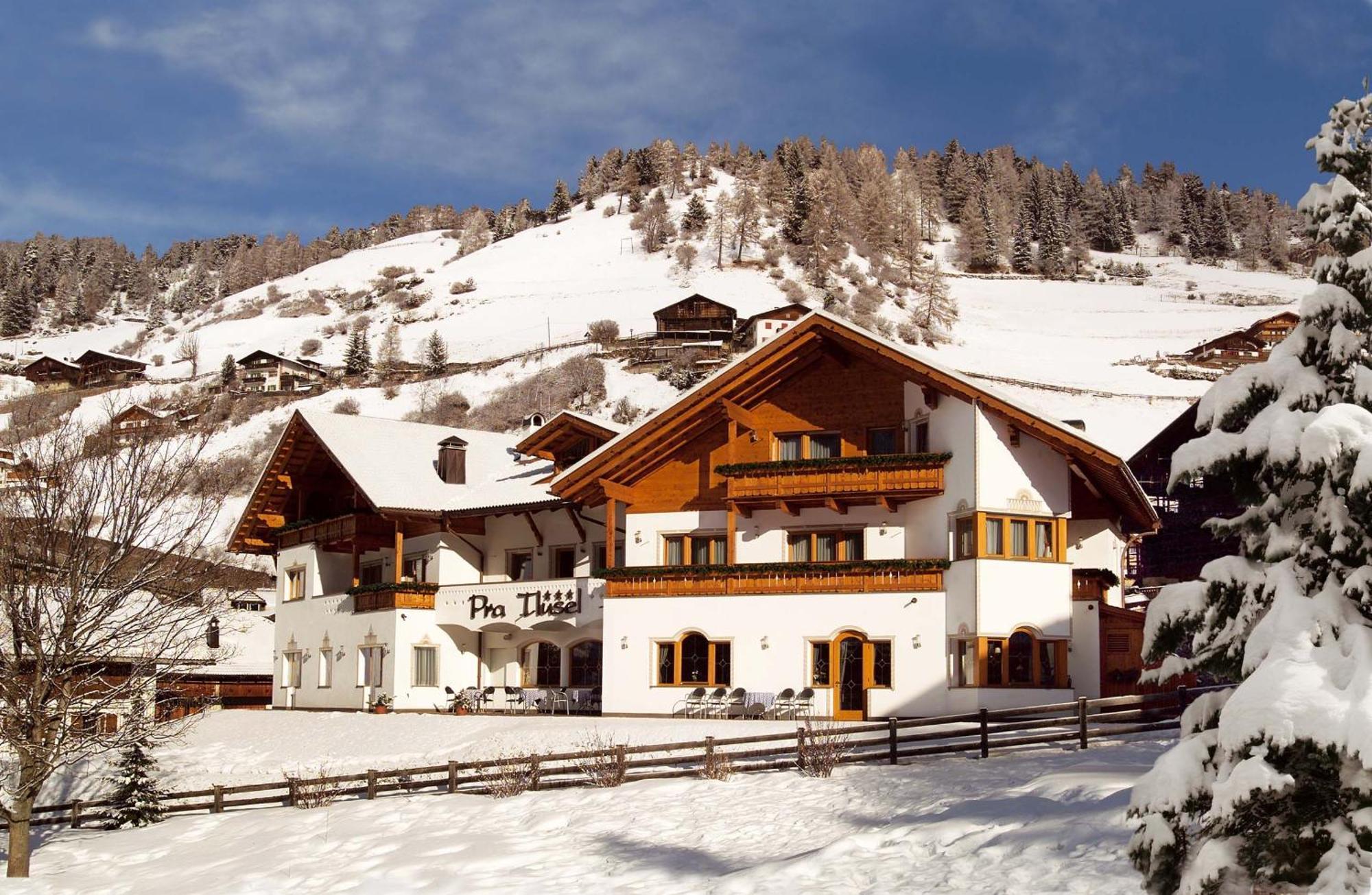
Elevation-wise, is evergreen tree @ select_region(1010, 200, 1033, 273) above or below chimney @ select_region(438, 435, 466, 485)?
above

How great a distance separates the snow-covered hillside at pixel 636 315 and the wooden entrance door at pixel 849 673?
4844 cm

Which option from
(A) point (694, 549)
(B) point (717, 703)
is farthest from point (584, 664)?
(B) point (717, 703)

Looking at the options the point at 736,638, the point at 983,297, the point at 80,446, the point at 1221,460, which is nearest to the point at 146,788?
the point at 80,446

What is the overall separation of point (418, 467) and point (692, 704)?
1528cm

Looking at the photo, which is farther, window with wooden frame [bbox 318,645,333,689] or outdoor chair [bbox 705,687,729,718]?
window with wooden frame [bbox 318,645,333,689]

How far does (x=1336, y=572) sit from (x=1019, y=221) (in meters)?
188

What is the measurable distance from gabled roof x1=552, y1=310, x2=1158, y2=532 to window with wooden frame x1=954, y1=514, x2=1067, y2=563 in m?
1.86

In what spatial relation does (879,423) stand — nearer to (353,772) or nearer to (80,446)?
(353,772)

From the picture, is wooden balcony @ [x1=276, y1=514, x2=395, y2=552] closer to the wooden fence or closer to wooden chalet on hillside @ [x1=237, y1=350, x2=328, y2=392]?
the wooden fence

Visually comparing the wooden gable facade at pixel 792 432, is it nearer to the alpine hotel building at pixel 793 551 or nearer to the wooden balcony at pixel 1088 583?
the alpine hotel building at pixel 793 551

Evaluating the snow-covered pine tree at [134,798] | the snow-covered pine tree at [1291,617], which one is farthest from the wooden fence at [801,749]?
the snow-covered pine tree at [1291,617]

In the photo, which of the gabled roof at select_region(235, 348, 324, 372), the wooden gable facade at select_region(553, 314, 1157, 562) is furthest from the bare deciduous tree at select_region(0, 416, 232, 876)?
the gabled roof at select_region(235, 348, 324, 372)

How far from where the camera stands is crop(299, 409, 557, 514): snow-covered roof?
4303 centimetres

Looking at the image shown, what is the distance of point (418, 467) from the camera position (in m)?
45.5
